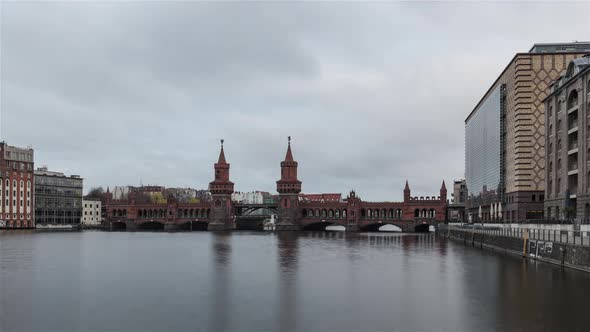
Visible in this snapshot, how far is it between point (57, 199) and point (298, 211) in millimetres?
70403

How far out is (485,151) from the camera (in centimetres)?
12788

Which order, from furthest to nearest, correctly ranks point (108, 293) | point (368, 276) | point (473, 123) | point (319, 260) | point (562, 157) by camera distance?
point (473, 123) → point (562, 157) → point (319, 260) → point (368, 276) → point (108, 293)

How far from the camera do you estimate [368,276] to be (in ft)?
161

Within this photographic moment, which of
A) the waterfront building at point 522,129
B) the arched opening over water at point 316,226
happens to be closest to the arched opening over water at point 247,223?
the arched opening over water at point 316,226

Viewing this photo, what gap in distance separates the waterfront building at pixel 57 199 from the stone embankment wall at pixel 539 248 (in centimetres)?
11969

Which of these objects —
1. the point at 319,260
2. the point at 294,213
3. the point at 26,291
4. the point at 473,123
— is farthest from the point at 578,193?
the point at 294,213

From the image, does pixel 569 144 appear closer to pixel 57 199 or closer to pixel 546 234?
pixel 546 234

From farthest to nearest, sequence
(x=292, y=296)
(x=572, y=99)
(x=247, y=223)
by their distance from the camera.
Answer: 1. (x=247, y=223)
2. (x=572, y=99)
3. (x=292, y=296)

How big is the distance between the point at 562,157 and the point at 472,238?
23.0 metres

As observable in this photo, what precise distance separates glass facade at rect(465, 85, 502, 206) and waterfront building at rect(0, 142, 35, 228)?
11292cm

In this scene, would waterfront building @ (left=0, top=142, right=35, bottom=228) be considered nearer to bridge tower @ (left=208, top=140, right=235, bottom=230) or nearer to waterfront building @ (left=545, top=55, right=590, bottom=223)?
bridge tower @ (left=208, top=140, right=235, bottom=230)

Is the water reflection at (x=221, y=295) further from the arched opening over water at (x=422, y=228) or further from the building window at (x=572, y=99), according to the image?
the arched opening over water at (x=422, y=228)

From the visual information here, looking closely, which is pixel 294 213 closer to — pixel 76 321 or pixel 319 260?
pixel 319 260

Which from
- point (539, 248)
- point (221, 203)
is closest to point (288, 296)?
point (539, 248)
